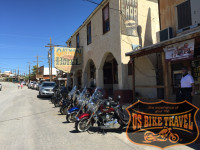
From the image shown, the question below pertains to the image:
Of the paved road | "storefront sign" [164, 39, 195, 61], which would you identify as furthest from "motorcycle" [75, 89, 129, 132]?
"storefront sign" [164, 39, 195, 61]

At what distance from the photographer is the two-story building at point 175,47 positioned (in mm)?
6230

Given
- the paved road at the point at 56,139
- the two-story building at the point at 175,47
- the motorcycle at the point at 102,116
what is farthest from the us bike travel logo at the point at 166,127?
the two-story building at the point at 175,47

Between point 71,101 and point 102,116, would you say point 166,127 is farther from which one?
point 71,101


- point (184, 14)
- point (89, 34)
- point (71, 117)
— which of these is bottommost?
point (71, 117)

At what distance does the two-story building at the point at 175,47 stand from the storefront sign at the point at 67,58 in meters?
8.28

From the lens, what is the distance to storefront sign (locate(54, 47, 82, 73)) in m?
15.1

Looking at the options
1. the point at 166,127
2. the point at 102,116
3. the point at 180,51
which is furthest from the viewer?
the point at 180,51

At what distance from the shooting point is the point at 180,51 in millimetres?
6328

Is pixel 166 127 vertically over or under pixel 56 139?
over

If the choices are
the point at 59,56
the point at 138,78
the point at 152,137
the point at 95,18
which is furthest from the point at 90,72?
the point at 152,137

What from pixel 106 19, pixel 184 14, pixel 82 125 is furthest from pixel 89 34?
pixel 82 125

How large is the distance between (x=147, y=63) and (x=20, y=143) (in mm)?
8538

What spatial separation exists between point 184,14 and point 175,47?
3111 mm

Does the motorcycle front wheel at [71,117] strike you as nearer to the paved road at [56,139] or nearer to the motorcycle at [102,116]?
the paved road at [56,139]
